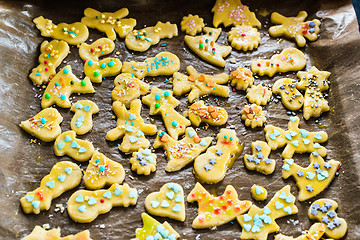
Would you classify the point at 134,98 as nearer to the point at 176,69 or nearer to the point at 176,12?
the point at 176,69

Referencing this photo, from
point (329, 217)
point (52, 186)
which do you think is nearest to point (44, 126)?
point (52, 186)

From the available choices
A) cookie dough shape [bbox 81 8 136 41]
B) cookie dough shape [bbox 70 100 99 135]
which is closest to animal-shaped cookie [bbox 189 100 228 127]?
cookie dough shape [bbox 70 100 99 135]

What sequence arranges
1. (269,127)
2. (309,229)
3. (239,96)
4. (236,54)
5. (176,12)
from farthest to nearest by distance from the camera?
(176,12), (236,54), (239,96), (269,127), (309,229)

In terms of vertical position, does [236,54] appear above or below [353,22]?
below

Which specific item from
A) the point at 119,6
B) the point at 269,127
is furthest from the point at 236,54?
the point at 119,6

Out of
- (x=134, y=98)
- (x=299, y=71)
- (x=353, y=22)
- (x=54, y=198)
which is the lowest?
(x=54, y=198)

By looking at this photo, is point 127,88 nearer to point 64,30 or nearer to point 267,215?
point 64,30

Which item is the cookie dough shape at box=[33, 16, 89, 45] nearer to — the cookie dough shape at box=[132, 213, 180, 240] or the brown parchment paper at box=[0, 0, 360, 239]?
the brown parchment paper at box=[0, 0, 360, 239]
